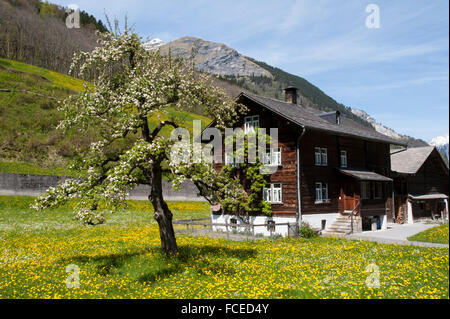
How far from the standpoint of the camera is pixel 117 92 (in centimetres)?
1573

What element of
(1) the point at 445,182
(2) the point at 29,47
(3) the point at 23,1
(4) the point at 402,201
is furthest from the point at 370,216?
(3) the point at 23,1

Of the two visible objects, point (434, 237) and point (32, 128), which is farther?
point (32, 128)

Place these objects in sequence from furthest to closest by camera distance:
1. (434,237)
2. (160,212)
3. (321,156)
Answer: (321,156)
(434,237)
(160,212)

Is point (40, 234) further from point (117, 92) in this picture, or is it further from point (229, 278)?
point (229, 278)

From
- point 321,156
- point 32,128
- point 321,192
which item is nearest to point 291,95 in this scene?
point 321,156

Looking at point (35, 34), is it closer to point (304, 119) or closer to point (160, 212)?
Answer: point (304, 119)

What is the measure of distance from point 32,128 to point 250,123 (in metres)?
35.4

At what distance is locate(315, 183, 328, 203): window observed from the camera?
29.2 m

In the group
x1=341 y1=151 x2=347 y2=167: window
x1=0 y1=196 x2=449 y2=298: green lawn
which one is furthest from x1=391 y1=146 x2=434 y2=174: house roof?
x1=0 y1=196 x2=449 y2=298: green lawn

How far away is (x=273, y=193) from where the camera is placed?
93.1 ft

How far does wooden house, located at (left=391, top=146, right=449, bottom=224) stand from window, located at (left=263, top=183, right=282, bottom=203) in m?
18.1

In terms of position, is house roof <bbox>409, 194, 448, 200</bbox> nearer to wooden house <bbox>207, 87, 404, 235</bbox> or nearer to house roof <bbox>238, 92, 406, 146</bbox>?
wooden house <bbox>207, 87, 404, 235</bbox>

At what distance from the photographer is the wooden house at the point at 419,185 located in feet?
132
